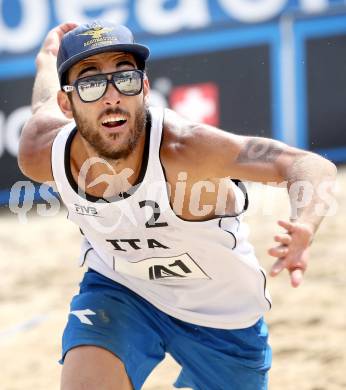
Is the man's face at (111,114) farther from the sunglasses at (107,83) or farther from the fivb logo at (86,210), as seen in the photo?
the fivb logo at (86,210)

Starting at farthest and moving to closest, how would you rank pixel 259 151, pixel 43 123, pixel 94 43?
pixel 43 123 → pixel 94 43 → pixel 259 151

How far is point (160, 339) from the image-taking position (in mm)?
3688

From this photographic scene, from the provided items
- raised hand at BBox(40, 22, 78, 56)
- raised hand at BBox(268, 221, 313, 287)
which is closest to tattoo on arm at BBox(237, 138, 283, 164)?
raised hand at BBox(268, 221, 313, 287)

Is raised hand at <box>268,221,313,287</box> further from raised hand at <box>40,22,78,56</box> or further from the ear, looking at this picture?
raised hand at <box>40,22,78,56</box>

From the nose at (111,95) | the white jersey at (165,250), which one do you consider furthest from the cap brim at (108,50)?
the white jersey at (165,250)

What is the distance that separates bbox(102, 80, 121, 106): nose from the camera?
11.3 ft

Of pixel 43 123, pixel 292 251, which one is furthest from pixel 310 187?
→ pixel 43 123

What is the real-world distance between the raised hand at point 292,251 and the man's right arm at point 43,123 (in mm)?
1341

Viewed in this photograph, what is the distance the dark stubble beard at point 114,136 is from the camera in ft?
11.4

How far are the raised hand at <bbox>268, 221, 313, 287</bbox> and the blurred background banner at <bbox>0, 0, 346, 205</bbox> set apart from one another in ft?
19.8

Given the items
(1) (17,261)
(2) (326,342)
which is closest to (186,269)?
(2) (326,342)

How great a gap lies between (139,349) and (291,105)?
597cm

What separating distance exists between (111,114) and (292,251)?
3.51ft

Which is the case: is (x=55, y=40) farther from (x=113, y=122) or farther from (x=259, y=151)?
(x=259, y=151)
